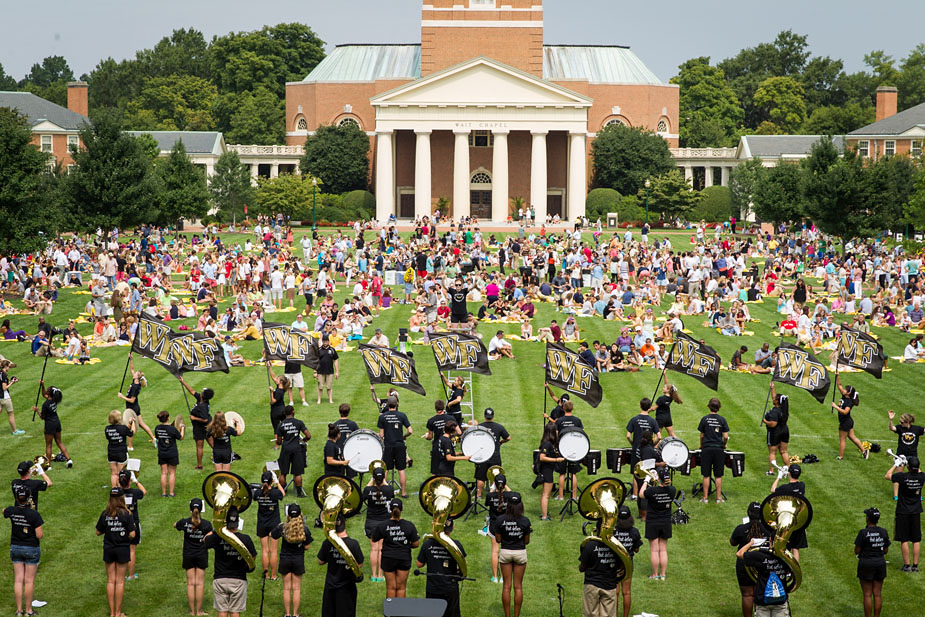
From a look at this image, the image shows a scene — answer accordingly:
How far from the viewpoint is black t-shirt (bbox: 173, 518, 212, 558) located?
13.7 metres

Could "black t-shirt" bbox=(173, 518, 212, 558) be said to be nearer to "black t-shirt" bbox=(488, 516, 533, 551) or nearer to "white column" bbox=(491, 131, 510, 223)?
"black t-shirt" bbox=(488, 516, 533, 551)

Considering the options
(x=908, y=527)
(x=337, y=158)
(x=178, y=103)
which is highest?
(x=178, y=103)

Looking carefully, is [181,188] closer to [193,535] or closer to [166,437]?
[166,437]

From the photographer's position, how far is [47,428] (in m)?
20.2

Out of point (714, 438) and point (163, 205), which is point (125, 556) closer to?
point (714, 438)

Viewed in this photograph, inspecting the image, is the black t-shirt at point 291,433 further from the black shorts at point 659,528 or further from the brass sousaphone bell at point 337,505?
the black shorts at point 659,528

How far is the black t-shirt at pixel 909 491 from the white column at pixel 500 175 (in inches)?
2609

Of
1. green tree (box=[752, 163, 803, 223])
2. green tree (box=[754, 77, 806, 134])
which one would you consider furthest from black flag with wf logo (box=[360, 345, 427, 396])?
green tree (box=[754, 77, 806, 134])

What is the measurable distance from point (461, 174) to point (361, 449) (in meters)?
66.5

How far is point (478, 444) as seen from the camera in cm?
1694

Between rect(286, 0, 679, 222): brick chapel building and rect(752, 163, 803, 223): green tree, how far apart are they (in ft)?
53.7

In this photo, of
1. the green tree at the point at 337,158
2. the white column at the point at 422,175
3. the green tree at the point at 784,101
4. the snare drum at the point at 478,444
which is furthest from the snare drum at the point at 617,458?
the green tree at the point at 784,101

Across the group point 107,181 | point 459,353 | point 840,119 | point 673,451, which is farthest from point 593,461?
point 840,119

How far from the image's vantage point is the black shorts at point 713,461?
60.8ft
